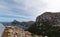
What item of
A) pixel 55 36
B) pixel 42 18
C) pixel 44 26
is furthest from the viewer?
pixel 42 18

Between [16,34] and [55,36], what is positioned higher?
[16,34]

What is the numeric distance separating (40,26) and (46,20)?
1.64 m

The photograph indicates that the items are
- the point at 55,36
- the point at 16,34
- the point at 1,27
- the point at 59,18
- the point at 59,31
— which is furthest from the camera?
the point at 59,18

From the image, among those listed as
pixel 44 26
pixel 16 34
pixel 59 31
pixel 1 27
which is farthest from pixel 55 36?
pixel 1 27

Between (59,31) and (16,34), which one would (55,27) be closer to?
(59,31)

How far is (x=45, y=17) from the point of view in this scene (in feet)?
61.4

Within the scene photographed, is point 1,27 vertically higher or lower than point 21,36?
higher

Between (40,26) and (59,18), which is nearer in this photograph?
(40,26)

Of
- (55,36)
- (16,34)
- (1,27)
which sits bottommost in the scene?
(55,36)

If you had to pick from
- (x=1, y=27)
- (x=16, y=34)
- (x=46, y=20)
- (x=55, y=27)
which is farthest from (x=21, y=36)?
(x=46, y=20)

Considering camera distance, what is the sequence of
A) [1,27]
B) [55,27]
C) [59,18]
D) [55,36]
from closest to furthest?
[1,27] < [55,36] < [55,27] < [59,18]

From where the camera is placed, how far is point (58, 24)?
50.7 ft

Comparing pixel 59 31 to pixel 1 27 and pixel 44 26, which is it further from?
pixel 1 27

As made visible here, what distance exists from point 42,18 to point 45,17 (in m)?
0.36
